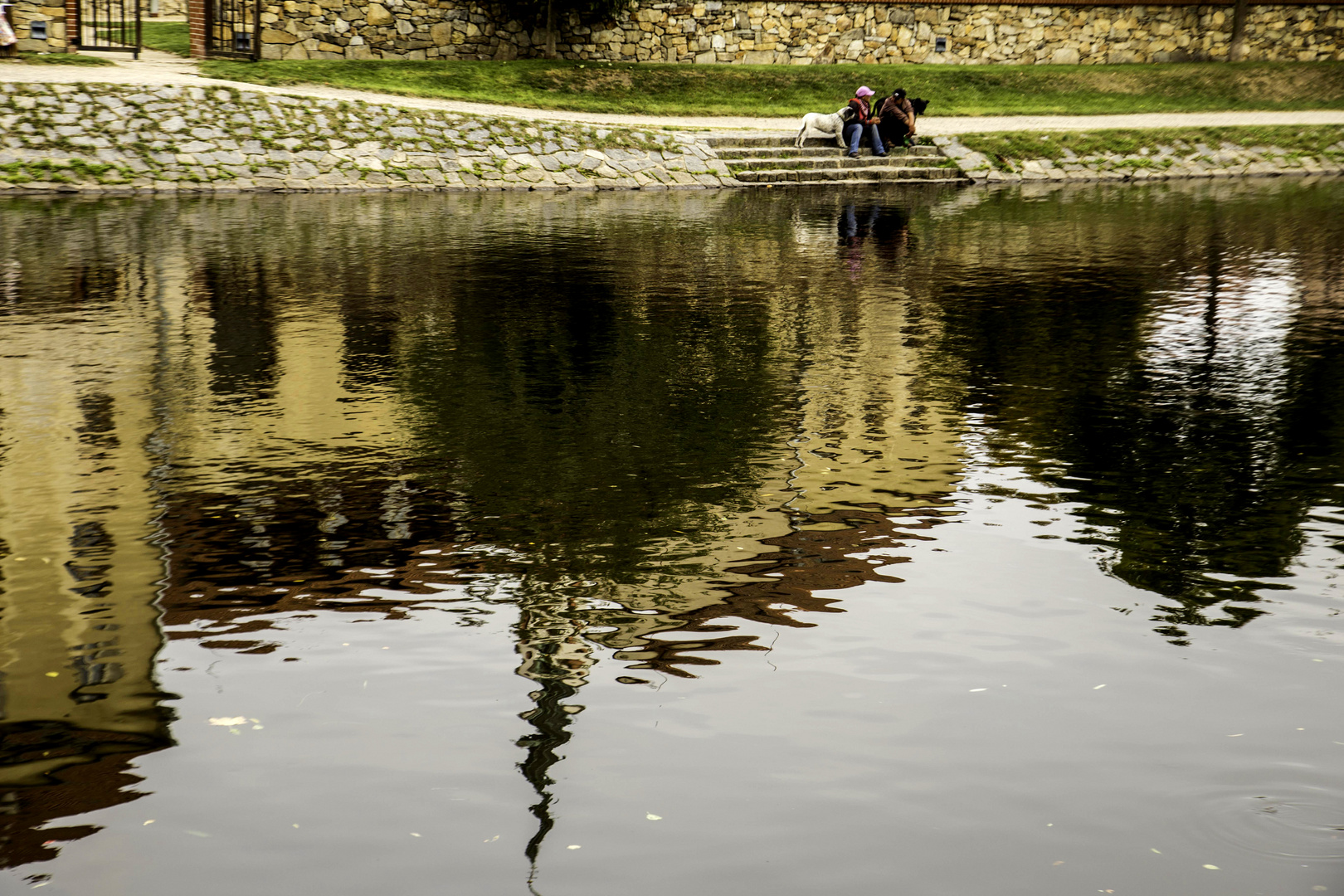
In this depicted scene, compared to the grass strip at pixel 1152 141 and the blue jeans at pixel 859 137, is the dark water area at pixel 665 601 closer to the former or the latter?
the blue jeans at pixel 859 137

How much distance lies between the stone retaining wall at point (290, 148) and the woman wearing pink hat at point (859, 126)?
275cm

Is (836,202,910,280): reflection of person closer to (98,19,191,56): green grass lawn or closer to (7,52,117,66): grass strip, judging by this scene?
(7,52,117,66): grass strip

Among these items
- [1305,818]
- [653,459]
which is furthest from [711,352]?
[1305,818]

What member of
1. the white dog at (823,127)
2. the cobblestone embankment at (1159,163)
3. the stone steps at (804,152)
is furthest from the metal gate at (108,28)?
the cobblestone embankment at (1159,163)

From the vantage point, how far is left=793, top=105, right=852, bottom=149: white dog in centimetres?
2370

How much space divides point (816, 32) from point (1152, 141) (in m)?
9.90

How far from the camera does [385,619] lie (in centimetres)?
453

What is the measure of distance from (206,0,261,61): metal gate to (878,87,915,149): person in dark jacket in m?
12.1

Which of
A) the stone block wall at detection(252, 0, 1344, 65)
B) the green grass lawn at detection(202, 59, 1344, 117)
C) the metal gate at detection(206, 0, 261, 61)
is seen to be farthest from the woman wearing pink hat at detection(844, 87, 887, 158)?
the metal gate at detection(206, 0, 261, 61)

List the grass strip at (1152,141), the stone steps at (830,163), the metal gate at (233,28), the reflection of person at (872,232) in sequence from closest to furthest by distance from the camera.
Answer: the reflection of person at (872,232) → the stone steps at (830,163) → the grass strip at (1152,141) → the metal gate at (233,28)

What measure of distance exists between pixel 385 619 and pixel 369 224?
11.9m

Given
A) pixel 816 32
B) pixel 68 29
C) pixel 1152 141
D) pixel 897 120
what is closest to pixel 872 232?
pixel 897 120

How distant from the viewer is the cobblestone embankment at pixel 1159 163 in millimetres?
24000

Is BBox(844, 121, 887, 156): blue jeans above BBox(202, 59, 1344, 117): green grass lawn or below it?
below
